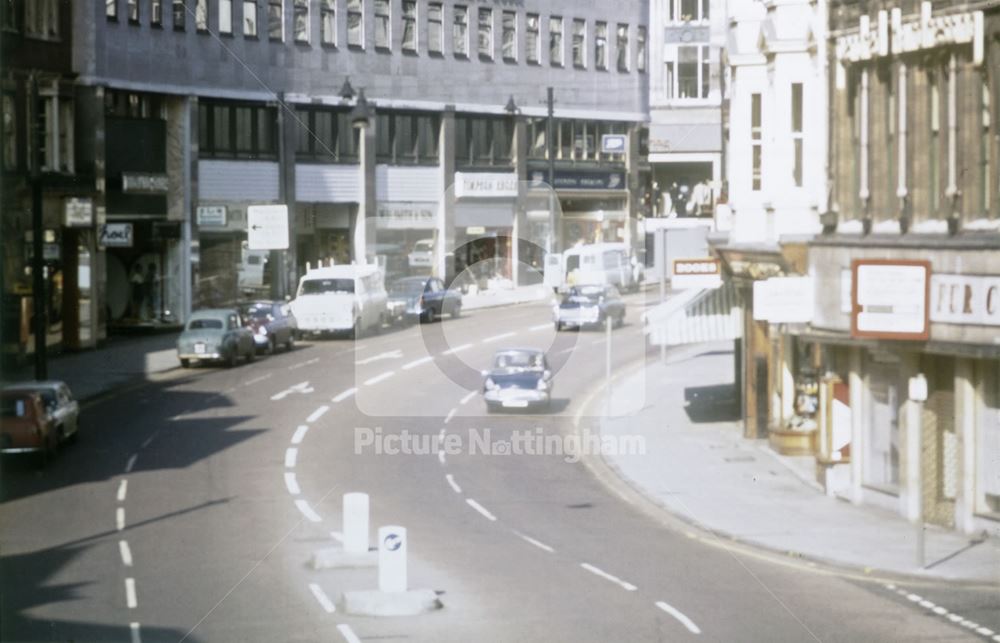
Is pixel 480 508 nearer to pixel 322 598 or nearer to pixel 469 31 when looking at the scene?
pixel 322 598

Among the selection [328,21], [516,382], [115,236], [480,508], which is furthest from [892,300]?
[115,236]

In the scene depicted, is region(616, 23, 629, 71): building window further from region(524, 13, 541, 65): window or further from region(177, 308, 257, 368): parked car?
region(177, 308, 257, 368): parked car

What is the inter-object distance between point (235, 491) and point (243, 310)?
927 inches

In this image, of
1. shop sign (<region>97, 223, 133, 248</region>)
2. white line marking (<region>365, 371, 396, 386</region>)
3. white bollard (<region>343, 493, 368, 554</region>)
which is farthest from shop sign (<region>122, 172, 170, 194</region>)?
white bollard (<region>343, 493, 368, 554</region>)

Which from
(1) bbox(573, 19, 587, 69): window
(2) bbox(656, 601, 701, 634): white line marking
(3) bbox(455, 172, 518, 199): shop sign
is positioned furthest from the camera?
(3) bbox(455, 172, 518, 199): shop sign

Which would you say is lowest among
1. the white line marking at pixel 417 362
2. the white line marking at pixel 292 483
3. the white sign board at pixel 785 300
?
the white line marking at pixel 292 483

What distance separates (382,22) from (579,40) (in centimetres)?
489

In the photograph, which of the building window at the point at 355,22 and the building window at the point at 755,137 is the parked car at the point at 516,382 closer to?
the building window at the point at 755,137

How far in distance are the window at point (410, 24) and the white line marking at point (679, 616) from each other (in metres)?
18.1

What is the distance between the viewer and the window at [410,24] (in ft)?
111

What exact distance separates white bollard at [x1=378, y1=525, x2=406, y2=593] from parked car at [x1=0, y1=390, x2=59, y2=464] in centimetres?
1451

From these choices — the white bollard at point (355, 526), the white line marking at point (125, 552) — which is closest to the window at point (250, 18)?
the white line marking at point (125, 552)

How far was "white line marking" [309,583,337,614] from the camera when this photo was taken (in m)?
19.2

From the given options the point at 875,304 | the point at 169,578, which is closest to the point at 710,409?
the point at 875,304
